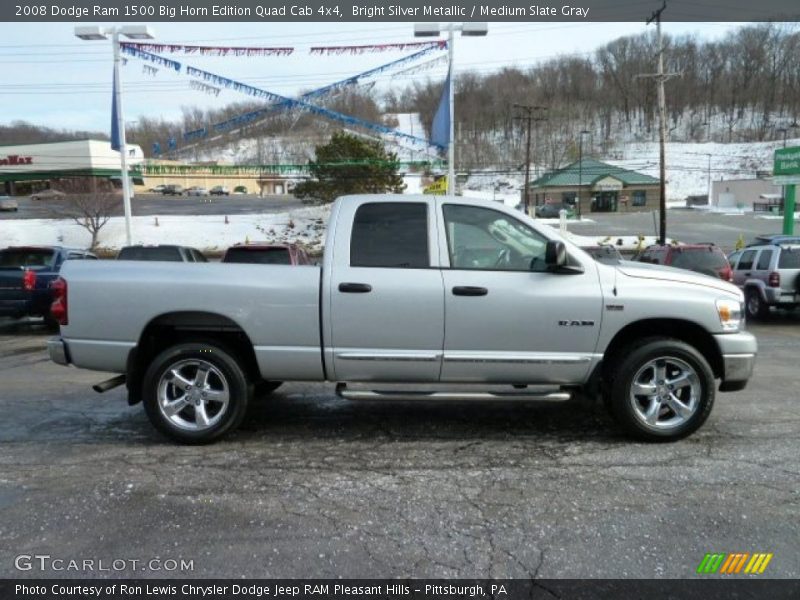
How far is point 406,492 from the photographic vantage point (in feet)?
12.5

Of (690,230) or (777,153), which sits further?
(690,230)

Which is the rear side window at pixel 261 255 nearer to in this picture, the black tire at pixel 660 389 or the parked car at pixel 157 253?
the parked car at pixel 157 253

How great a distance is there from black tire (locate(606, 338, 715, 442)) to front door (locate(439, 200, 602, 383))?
0.97 ft

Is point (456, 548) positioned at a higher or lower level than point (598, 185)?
lower

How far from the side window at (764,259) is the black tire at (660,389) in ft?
29.3

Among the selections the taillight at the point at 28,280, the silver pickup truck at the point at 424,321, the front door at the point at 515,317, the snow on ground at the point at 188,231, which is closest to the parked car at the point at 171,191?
the snow on ground at the point at 188,231

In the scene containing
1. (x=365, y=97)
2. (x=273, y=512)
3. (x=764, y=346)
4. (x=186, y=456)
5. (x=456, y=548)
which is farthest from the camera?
(x=365, y=97)

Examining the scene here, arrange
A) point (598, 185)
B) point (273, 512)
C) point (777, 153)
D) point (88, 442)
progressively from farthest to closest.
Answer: point (598, 185) → point (777, 153) → point (88, 442) → point (273, 512)

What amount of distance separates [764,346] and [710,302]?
592 cm

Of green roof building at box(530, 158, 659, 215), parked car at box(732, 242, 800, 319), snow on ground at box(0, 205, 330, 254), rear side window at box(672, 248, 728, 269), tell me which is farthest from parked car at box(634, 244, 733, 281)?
green roof building at box(530, 158, 659, 215)

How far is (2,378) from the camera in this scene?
7.38m

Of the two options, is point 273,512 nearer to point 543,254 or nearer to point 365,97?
point 543,254

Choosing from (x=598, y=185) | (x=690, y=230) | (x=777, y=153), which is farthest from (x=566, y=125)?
(x=777, y=153)

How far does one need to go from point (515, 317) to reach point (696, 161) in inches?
4982
